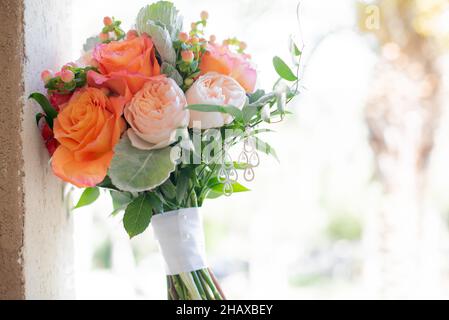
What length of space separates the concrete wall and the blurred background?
0.29 meters

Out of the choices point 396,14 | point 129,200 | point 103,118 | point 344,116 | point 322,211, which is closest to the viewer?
point 103,118

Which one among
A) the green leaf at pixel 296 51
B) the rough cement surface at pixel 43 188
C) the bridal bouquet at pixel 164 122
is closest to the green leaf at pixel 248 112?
the bridal bouquet at pixel 164 122

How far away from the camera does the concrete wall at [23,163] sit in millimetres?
753

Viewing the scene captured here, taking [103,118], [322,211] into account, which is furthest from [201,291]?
[322,211]

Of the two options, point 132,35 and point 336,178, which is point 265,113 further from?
point 336,178

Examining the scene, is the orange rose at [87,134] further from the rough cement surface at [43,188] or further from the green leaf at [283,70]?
the green leaf at [283,70]

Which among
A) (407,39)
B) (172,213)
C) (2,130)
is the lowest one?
(172,213)

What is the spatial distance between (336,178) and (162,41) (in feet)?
8.15

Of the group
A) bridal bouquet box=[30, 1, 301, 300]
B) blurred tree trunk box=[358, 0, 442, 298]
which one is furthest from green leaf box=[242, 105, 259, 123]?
blurred tree trunk box=[358, 0, 442, 298]

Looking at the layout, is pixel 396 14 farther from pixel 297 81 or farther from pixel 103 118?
pixel 103 118

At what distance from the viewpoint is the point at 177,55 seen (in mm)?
776

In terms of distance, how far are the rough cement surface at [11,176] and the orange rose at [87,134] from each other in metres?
0.07
